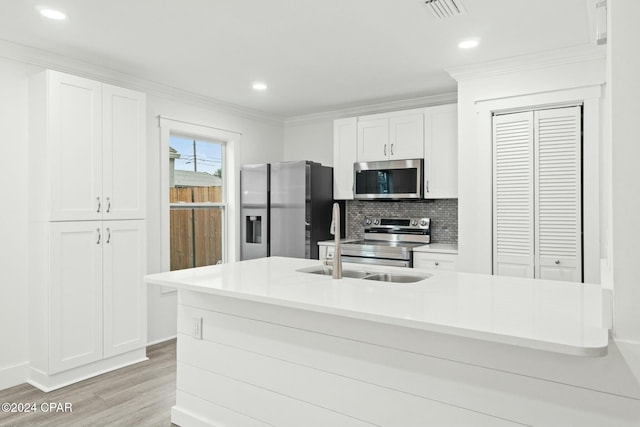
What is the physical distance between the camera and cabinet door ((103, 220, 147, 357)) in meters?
3.39

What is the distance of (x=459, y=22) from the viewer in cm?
269

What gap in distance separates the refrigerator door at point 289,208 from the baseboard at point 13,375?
2.46 metres

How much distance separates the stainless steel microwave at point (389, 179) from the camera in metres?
4.23

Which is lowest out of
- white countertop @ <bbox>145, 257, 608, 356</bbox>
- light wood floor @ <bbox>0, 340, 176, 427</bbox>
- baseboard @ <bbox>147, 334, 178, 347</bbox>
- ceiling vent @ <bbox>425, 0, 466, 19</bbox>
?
light wood floor @ <bbox>0, 340, 176, 427</bbox>

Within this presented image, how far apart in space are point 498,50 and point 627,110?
2260 mm

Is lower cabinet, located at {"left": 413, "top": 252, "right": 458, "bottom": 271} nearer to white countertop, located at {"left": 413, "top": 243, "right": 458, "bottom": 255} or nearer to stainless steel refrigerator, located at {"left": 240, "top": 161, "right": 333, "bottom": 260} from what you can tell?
white countertop, located at {"left": 413, "top": 243, "right": 458, "bottom": 255}

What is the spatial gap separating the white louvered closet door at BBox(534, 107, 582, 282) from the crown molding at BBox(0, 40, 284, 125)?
3.20m

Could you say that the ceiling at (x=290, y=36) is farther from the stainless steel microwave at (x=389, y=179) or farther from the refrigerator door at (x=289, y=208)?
the refrigerator door at (x=289, y=208)

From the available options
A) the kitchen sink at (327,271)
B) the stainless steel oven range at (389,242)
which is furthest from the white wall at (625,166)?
the stainless steel oven range at (389,242)

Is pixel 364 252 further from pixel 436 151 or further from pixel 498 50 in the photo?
pixel 498 50

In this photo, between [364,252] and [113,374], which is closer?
[113,374]

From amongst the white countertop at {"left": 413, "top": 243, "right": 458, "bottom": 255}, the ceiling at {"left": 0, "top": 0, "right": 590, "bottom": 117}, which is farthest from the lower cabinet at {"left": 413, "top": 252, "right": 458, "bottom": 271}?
the ceiling at {"left": 0, "top": 0, "right": 590, "bottom": 117}

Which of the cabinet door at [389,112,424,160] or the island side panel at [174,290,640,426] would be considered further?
the cabinet door at [389,112,424,160]

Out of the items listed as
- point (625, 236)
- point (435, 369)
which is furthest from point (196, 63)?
point (625, 236)
